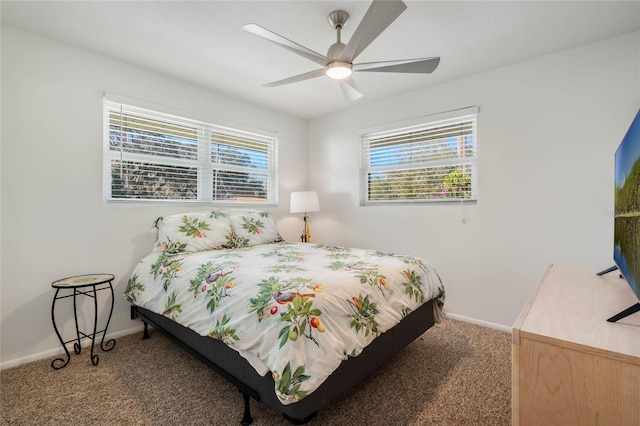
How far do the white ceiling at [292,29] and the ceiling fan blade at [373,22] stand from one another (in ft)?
1.13

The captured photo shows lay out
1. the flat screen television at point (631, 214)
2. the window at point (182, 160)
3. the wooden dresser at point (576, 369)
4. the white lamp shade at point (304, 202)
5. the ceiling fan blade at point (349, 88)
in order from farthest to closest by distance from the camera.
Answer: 1. the white lamp shade at point (304, 202)
2. the window at point (182, 160)
3. the ceiling fan blade at point (349, 88)
4. the flat screen television at point (631, 214)
5. the wooden dresser at point (576, 369)

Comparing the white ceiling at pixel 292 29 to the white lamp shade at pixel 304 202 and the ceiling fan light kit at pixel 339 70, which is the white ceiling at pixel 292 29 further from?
the white lamp shade at pixel 304 202

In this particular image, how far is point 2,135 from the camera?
203cm

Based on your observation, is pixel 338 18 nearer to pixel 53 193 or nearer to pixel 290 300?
pixel 290 300

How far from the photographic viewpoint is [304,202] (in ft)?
12.0

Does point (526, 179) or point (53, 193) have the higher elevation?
point (526, 179)

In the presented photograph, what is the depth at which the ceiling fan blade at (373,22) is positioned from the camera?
1396 mm

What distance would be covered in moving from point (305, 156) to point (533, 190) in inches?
110

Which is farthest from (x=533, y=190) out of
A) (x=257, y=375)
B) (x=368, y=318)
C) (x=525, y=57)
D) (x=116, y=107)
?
(x=116, y=107)

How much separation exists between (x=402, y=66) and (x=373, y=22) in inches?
19.3

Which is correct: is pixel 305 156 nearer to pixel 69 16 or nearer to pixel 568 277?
pixel 69 16

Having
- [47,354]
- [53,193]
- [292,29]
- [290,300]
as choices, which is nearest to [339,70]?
[292,29]

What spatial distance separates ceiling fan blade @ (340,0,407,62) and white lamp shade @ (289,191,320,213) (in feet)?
6.67

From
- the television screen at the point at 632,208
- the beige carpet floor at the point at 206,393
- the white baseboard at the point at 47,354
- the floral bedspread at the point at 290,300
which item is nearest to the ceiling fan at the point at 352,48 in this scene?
the television screen at the point at 632,208
